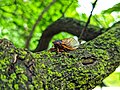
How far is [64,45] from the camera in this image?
1185mm

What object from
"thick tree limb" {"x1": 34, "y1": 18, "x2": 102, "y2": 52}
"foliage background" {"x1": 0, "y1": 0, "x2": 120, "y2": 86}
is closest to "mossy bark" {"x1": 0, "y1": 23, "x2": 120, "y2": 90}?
"thick tree limb" {"x1": 34, "y1": 18, "x2": 102, "y2": 52}

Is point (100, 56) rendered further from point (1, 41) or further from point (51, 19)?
point (51, 19)

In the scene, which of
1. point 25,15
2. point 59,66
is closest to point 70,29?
point 59,66

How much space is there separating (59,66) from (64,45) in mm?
156

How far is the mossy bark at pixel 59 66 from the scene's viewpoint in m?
0.87

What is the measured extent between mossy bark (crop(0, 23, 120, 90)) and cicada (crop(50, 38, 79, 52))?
0.03 metres

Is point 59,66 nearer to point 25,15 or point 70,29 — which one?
point 70,29

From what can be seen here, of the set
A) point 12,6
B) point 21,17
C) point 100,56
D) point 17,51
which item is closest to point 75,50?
point 100,56

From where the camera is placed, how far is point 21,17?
351cm

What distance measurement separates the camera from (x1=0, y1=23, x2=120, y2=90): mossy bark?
0.87 metres

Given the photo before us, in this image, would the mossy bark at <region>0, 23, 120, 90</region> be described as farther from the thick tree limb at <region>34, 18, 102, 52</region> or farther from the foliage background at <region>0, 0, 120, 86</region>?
the foliage background at <region>0, 0, 120, 86</region>

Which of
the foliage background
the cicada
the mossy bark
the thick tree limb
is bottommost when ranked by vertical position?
the mossy bark

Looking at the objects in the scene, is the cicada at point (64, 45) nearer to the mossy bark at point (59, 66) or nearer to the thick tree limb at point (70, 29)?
the mossy bark at point (59, 66)

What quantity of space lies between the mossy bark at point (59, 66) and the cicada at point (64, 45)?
0.03 meters
